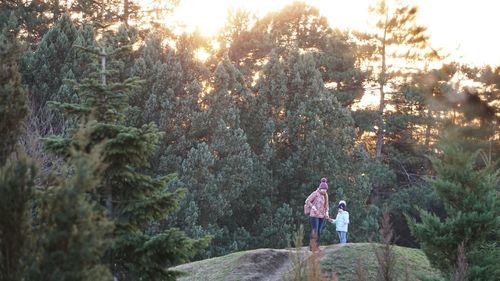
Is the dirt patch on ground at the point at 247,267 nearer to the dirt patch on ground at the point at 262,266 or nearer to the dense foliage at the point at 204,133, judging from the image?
the dirt patch on ground at the point at 262,266

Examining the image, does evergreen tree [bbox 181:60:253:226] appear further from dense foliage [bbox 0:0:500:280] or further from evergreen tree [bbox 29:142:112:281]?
evergreen tree [bbox 29:142:112:281]

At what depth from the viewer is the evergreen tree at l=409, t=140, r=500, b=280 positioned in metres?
10.1

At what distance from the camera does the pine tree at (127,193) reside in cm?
654

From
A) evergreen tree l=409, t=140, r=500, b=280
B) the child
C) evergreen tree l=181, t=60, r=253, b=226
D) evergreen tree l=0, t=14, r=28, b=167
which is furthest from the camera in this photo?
evergreen tree l=181, t=60, r=253, b=226

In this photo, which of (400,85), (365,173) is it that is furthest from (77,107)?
(400,85)

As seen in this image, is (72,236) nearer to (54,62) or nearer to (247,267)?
(247,267)

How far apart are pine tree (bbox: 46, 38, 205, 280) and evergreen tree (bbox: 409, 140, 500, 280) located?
5406mm

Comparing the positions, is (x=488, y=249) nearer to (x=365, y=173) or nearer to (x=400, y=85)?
(x=365, y=173)

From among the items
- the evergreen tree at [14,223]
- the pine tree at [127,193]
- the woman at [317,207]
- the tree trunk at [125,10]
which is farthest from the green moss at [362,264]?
the tree trunk at [125,10]

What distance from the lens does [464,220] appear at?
33.2 ft

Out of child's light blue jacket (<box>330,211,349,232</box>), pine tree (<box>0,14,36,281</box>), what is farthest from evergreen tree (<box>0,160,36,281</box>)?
child's light blue jacket (<box>330,211,349,232</box>)

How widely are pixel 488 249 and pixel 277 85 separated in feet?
60.4

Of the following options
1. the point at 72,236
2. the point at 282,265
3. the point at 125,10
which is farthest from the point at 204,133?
the point at 72,236

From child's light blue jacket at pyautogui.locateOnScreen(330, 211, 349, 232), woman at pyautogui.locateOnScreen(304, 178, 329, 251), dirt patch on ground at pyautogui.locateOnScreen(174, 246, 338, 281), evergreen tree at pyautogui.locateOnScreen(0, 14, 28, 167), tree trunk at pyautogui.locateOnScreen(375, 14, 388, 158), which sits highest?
tree trunk at pyautogui.locateOnScreen(375, 14, 388, 158)
